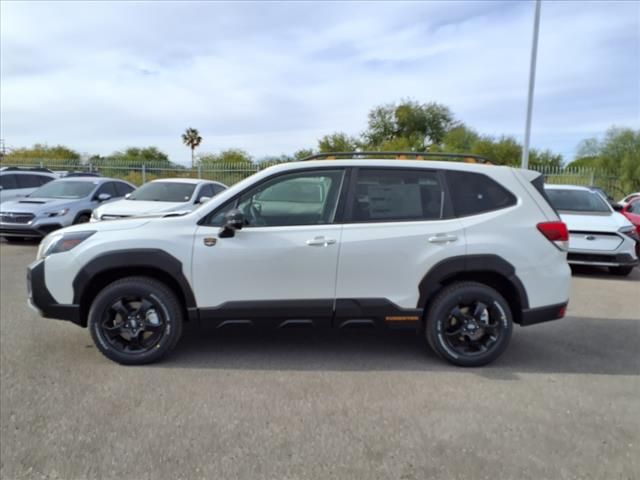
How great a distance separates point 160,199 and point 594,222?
8431 millimetres

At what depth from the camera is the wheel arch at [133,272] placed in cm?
396

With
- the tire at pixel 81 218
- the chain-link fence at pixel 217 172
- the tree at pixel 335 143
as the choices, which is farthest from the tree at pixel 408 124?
the tire at pixel 81 218

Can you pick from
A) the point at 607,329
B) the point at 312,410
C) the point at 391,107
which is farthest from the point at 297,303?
the point at 391,107

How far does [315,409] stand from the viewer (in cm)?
340

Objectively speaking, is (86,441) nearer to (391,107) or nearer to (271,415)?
(271,415)

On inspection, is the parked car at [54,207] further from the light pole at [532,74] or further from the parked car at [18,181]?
the light pole at [532,74]

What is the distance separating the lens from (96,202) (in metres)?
11.5

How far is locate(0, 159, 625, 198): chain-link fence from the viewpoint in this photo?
19.1 m

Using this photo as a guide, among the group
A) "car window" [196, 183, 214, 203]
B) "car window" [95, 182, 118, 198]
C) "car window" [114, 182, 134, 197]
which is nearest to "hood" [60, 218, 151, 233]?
"car window" [196, 183, 214, 203]

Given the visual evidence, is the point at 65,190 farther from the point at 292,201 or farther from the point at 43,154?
the point at 43,154

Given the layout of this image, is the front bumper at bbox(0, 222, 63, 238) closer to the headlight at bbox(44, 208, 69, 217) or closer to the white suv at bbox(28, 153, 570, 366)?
the headlight at bbox(44, 208, 69, 217)

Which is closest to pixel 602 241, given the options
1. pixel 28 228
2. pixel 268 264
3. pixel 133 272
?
pixel 268 264

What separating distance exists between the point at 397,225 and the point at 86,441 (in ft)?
8.99

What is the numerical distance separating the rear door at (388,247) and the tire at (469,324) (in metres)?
0.22
